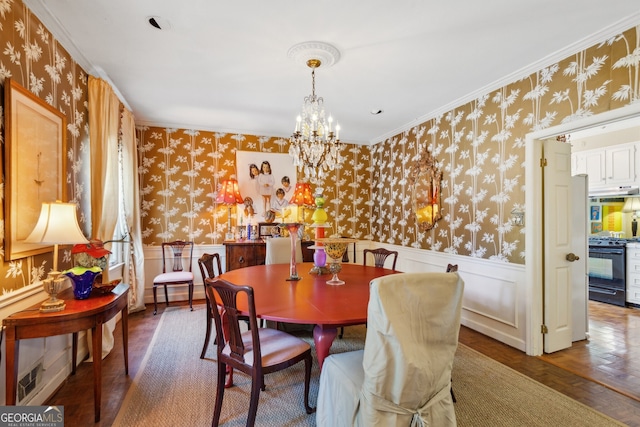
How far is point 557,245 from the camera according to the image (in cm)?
290

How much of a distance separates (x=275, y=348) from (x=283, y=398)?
1.72 ft

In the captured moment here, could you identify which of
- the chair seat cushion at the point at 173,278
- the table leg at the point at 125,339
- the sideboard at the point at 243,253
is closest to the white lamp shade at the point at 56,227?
the table leg at the point at 125,339

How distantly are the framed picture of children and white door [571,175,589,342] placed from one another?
141 inches

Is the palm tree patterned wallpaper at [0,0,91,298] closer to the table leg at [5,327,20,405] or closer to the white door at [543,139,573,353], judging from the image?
the table leg at [5,327,20,405]

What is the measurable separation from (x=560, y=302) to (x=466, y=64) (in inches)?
95.1

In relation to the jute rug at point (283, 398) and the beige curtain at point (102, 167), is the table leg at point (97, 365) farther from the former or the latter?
the beige curtain at point (102, 167)

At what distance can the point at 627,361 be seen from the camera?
8.85 feet

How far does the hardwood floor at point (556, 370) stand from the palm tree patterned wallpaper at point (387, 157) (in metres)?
0.89

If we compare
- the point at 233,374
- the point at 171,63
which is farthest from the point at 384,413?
the point at 171,63

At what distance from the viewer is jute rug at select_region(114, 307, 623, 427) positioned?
6.23ft

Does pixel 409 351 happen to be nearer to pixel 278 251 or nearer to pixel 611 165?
pixel 278 251

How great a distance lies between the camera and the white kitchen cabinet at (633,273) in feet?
14.2

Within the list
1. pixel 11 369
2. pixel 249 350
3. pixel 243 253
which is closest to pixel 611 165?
pixel 243 253
